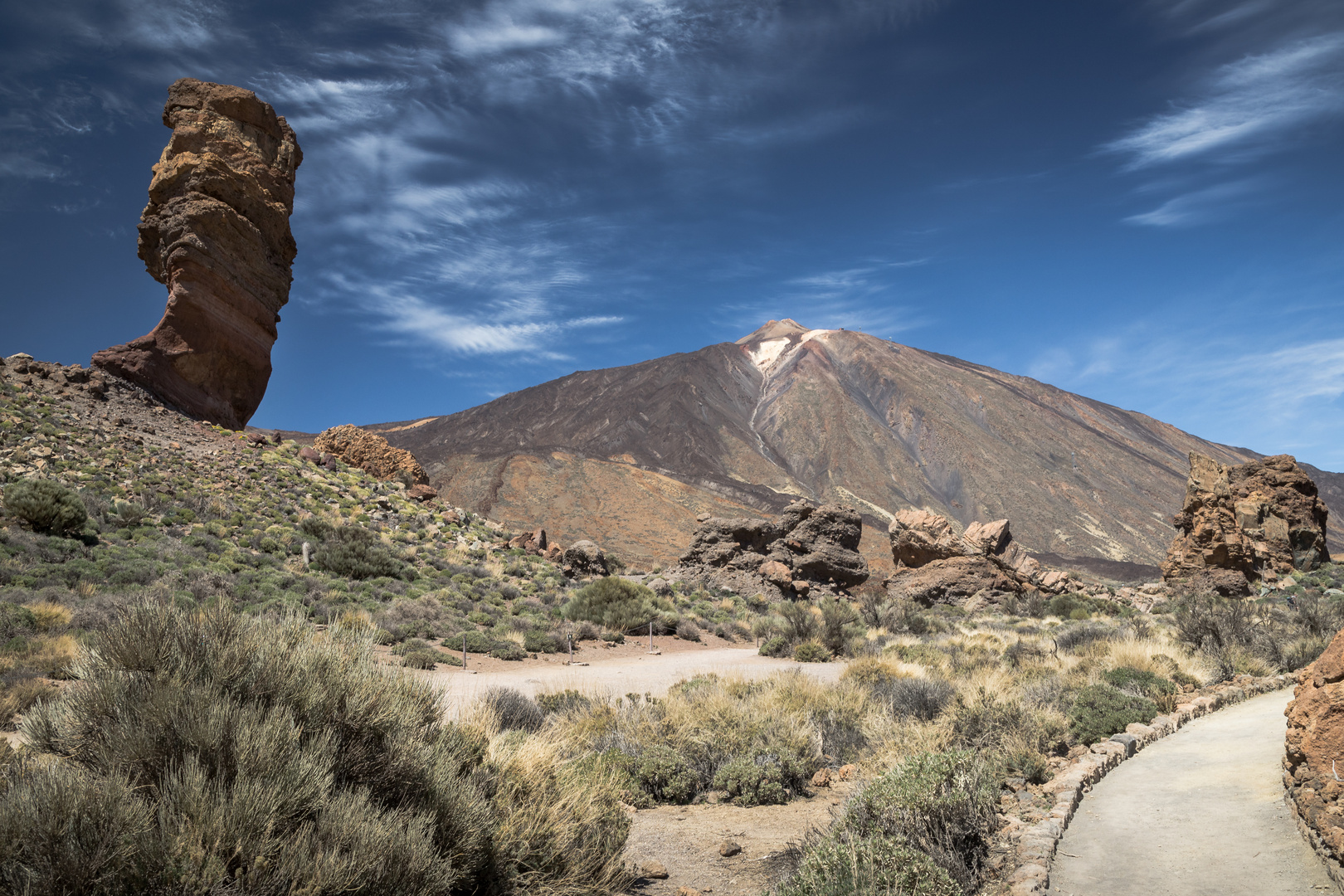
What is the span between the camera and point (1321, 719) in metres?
4.39

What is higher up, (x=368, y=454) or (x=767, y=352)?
(x=767, y=352)

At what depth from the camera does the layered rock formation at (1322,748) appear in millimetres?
4121

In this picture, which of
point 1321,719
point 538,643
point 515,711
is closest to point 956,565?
point 538,643

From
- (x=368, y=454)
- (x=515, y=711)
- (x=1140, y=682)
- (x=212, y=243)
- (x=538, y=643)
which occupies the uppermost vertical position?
(x=212, y=243)

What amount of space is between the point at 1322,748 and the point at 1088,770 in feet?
7.79

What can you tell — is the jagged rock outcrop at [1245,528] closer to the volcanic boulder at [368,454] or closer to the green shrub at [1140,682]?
the green shrub at [1140,682]

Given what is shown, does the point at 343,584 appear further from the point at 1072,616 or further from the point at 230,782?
the point at 1072,616

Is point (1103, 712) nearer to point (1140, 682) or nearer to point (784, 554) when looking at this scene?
point (1140, 682)

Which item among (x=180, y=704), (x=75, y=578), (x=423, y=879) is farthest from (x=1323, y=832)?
(x=75, y=578)

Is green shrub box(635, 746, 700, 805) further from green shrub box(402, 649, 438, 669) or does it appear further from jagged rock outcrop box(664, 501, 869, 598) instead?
jagged rock outcrop box(664, 501, 869, 598)

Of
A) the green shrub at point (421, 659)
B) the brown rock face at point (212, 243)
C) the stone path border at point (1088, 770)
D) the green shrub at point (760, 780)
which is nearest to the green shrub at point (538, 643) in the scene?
the green shrub at point (421, 659)

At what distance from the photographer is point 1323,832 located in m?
4.14

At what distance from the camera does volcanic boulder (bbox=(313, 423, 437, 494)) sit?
103 ft

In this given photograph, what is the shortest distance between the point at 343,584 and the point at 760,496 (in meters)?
59.0
